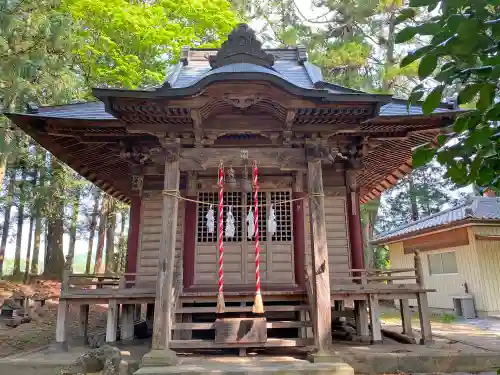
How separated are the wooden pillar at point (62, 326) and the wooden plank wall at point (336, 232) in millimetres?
5090

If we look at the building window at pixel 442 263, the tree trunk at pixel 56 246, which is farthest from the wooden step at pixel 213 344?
the tree trunk at pixel 56 246

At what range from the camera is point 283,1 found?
71.2 feet

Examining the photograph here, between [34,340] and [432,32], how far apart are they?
11.3 m

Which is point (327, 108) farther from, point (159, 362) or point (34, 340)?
point (34, 340)

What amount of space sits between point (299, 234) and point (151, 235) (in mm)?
3270

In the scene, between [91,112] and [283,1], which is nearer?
[91,112]

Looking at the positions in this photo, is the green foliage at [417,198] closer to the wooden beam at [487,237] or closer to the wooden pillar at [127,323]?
the wooden beam at [487,237]

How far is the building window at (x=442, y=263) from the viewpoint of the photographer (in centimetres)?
1595

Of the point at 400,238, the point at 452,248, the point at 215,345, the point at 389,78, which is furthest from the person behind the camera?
the point at 400,238

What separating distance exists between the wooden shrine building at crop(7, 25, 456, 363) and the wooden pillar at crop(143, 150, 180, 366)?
0.7 inches

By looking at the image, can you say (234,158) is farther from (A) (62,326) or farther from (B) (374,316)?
(A) (62,326)

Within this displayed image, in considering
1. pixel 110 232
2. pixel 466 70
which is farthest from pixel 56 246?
pixel 466 70

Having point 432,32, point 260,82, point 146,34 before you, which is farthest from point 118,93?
point 146,34

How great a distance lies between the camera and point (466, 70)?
152cm
